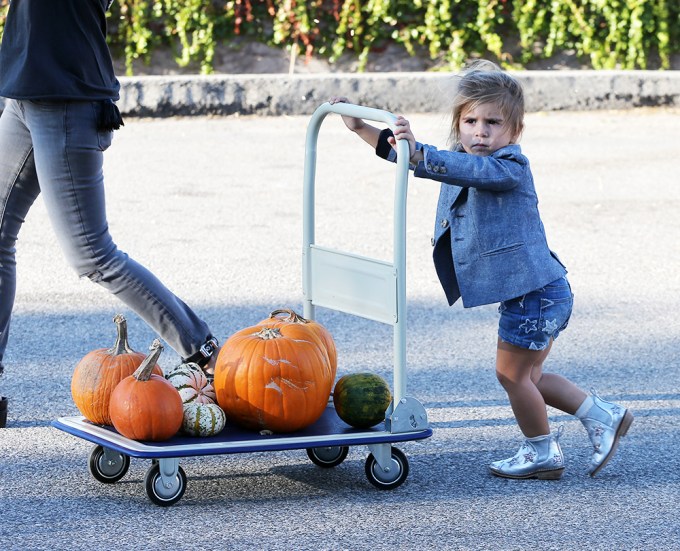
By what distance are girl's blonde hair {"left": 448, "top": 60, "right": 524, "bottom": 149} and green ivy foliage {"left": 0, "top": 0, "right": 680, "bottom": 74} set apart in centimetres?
955

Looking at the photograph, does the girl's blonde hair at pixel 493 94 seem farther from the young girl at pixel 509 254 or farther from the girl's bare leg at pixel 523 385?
the girl's bare leg at pixel 523 385

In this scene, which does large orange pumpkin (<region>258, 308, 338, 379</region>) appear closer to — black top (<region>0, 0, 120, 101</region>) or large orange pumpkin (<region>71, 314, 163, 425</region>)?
large orange pumpkin (<region>71, 314, 163, 425</region>)

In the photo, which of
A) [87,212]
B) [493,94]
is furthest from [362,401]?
[87,212]

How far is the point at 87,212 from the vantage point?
4.30 m

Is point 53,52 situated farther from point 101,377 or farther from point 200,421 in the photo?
point 200,421

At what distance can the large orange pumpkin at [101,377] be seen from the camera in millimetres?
3848

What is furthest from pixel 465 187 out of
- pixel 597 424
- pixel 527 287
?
pixel 597 424

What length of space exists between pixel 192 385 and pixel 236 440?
38cm

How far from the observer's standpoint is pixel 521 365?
396 centimetres

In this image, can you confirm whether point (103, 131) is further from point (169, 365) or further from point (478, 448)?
point (478, 448)

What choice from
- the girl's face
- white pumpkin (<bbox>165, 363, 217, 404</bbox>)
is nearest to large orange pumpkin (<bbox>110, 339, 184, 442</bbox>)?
white pumpkin (<bbox>165, 363, 217, 404</bbox>)

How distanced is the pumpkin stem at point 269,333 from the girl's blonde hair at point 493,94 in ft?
3.06

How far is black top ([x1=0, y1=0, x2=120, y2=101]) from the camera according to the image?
416cm

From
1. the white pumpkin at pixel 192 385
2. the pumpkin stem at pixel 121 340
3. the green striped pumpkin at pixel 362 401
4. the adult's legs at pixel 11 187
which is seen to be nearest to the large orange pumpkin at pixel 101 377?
the pumpkin stem at pixel 121 340
